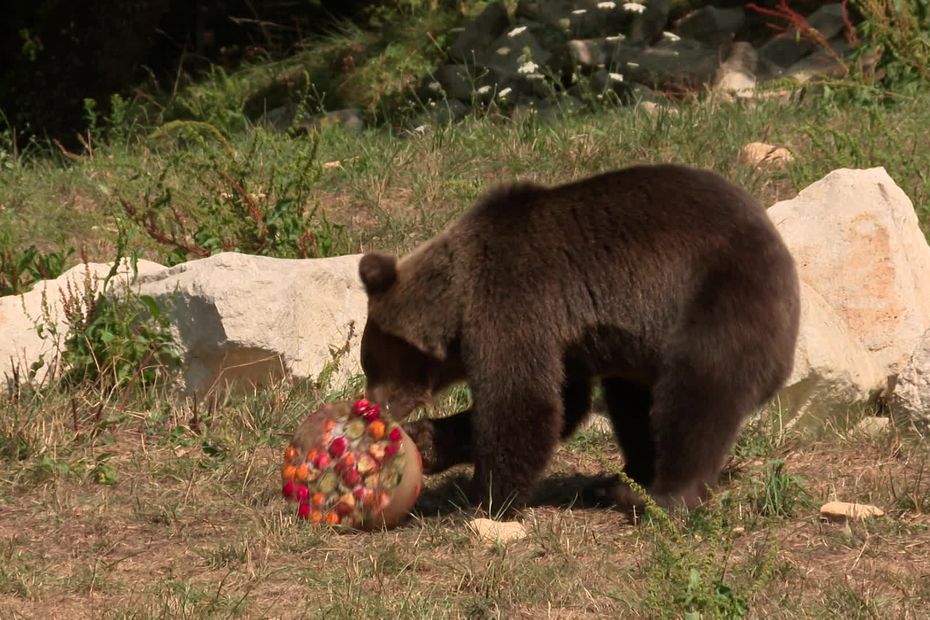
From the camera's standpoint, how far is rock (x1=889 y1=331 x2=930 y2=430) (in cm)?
654

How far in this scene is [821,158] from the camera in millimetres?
9680

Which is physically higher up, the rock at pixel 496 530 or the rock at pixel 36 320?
the rock at pixel 36 320

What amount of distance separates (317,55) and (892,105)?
8.23 metres

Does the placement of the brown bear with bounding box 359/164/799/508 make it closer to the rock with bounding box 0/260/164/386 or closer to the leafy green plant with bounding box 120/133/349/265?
the rock with bounding box 0/260/164/386

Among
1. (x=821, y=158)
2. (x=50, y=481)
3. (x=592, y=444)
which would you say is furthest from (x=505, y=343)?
(x=821, y=158)

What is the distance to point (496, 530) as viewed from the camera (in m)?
5.55

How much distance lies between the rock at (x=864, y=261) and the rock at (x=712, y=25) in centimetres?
710

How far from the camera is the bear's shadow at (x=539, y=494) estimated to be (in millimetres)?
6191

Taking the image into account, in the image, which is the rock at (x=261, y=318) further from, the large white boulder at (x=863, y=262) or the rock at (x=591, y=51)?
the rock at (x=591, y=51)

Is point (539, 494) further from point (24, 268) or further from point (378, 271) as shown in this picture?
point (24, 268)

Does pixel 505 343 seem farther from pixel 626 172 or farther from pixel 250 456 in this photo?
pixel 250 456

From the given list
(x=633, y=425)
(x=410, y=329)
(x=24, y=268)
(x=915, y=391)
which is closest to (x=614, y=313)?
(x=633, y=425)

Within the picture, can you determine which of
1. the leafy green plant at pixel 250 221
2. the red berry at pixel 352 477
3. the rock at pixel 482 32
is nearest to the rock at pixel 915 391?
the red berry at pixel 352 477

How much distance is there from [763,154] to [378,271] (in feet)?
14.9
